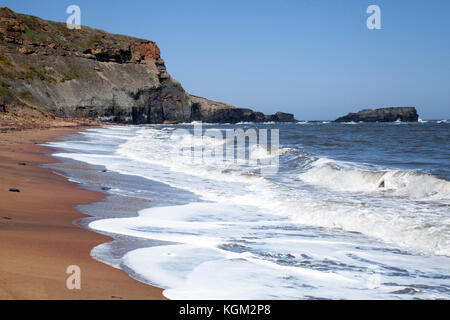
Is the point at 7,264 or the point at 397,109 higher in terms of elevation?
the point at 397,109

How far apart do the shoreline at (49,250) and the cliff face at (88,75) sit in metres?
57.4

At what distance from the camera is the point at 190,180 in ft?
35.2

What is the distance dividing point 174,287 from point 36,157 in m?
9.94

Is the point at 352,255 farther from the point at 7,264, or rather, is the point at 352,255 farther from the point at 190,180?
the point at 190,180

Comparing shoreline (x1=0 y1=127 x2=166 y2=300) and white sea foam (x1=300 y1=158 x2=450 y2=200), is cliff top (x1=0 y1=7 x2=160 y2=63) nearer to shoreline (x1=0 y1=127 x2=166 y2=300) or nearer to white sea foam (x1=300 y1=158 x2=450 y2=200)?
white sea foam (x1=300 y1=158 x2=450 y2=200)

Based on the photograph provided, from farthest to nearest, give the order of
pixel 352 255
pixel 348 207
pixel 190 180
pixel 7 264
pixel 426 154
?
1. pixel 426 154
2. pixel 190 180
3. pixel 348 207
4. pixel 352 255
5. pixel 7 264

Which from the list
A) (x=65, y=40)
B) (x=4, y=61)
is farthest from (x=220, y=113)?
(x=4, y=61)

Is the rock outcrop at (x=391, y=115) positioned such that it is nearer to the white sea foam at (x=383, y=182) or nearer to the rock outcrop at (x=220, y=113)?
the rock outcrop at (x=220, y=113)

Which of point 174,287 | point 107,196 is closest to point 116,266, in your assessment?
point 174,287

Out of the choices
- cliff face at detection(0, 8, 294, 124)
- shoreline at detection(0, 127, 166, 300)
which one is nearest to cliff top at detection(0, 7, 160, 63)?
cliff face at detection(0, 8, 294, 124)

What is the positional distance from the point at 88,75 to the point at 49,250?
258 ft

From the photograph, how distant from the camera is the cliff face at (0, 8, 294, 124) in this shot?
6628 cm

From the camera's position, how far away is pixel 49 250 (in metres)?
3.86

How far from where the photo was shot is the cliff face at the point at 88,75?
66.3 metres
